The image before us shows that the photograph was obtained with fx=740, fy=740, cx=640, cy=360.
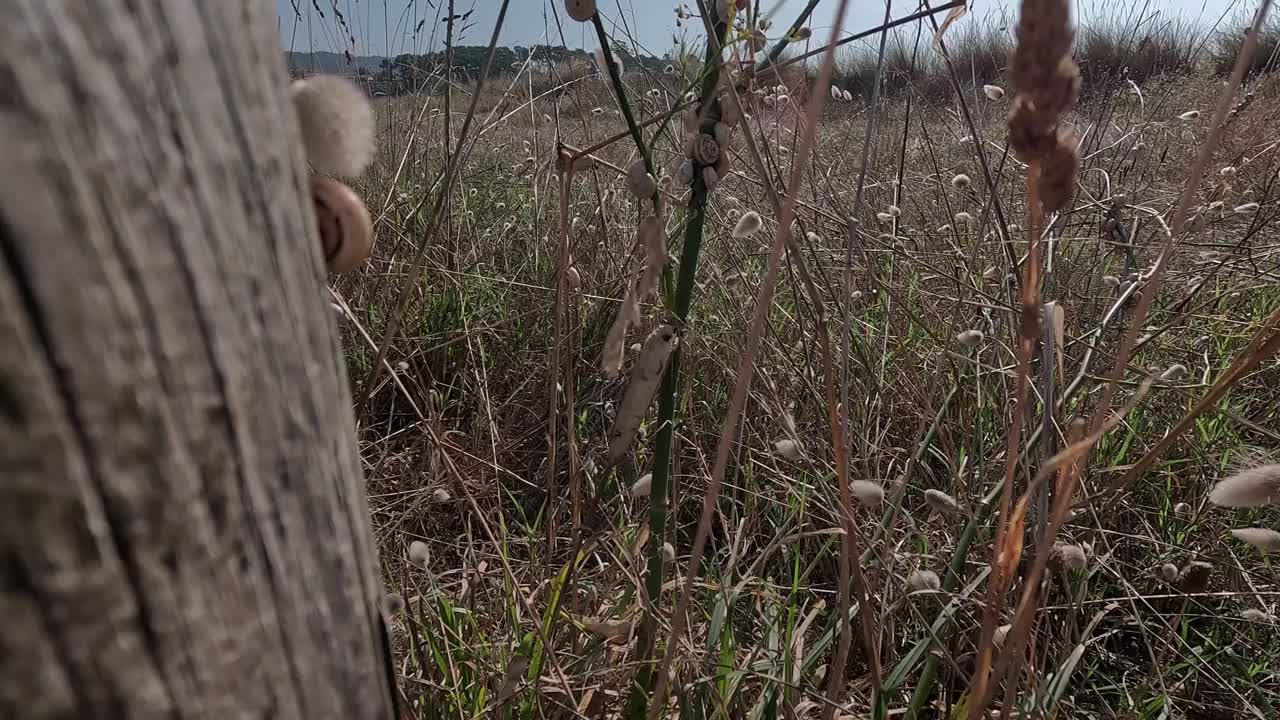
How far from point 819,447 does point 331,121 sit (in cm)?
90

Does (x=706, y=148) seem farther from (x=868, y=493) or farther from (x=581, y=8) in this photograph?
(x=868, y=493)

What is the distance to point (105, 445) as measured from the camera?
200mm

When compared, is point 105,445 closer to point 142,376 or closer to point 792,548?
point 142,376

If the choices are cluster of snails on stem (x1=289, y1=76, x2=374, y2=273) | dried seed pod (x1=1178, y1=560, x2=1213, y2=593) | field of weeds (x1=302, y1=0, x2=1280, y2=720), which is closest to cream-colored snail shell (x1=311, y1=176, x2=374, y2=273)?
cluster of snails on stem (x1=289, y1=76, x2=374, y2=273)

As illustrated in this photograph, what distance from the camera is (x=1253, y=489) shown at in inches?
22.7

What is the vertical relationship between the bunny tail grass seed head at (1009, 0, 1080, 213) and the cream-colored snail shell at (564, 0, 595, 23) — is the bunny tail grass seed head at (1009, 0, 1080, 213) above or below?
below

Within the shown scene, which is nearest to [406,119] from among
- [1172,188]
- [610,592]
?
[610,592]

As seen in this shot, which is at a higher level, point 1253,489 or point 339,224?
point 339,224

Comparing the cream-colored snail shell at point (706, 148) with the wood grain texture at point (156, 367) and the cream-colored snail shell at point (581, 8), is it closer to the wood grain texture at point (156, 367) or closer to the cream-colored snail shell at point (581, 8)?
the cream-colored snail shell at point (581, 8)

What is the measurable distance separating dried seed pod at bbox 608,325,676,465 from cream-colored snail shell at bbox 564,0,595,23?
25 cm

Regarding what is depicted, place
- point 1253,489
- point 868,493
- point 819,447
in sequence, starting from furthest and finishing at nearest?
point 819,447 → point 868,493 → point 1253,489

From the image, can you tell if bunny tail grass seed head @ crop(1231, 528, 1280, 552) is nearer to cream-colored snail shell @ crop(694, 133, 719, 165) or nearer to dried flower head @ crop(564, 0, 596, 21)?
cream-colored snail shell @ crop(694, 133, 719, 165)

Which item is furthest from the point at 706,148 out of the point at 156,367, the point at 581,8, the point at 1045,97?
the point at 156,367

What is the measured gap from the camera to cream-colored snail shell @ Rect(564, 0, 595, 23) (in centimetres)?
58
